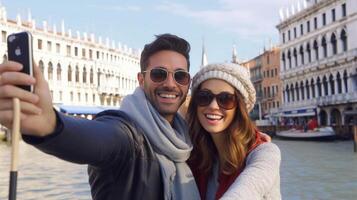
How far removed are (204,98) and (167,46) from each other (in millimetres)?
211

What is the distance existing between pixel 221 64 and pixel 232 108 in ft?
0.50

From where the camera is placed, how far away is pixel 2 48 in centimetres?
3381

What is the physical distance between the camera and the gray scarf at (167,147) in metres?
1.35

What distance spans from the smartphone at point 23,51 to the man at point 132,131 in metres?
0.01

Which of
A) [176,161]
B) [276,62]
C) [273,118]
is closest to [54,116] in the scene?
[176,161]

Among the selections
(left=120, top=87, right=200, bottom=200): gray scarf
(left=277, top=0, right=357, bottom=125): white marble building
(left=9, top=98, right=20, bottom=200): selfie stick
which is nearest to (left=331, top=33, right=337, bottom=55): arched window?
(left=277, top=0, right=357, bottom=125): white marble building

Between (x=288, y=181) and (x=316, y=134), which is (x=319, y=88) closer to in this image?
(x=316, y=134)

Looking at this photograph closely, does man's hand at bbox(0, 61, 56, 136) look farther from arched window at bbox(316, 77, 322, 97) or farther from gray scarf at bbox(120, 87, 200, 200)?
arched window at bbox(316, 77, 322, 97)

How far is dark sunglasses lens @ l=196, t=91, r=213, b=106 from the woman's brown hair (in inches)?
1.7

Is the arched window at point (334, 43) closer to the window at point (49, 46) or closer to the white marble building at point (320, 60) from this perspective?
the white marble building at point (320, 60)

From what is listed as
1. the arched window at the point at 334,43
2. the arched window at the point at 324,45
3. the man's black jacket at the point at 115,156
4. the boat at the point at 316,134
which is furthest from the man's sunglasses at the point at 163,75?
the arched window at the point at 324,45

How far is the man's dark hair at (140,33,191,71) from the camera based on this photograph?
1594 millimetres

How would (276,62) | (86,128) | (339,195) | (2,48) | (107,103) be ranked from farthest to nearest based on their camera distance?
(107,103), (276,62), (2,48), (339,195), (86,128)

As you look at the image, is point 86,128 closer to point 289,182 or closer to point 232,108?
point 232,108
